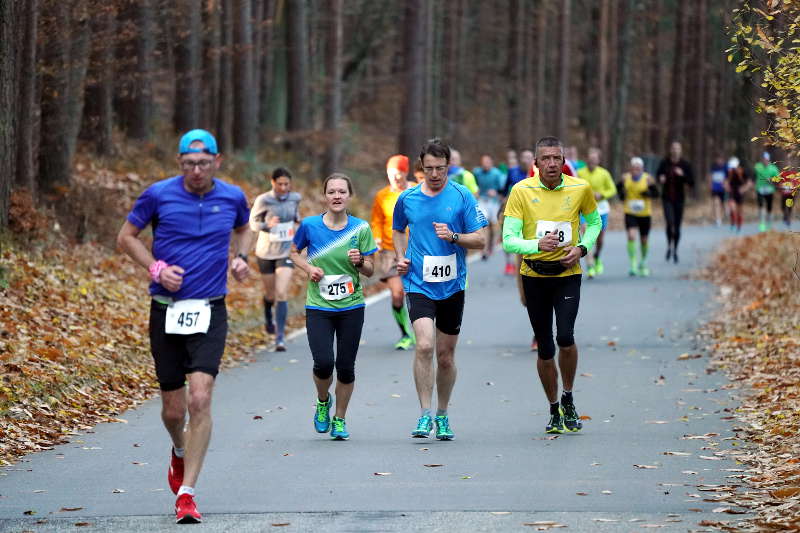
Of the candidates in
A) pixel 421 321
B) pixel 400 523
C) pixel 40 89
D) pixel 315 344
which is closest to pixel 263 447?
pixel 315 344

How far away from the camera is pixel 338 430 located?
10312 mm

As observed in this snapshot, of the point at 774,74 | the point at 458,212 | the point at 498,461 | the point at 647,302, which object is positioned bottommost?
the point at 647,302

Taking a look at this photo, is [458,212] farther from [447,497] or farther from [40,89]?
[40,89]

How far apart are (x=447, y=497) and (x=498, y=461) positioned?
1329mm

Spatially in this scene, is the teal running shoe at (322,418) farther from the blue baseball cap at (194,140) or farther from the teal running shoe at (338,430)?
the blue baseball cap at (194,140)

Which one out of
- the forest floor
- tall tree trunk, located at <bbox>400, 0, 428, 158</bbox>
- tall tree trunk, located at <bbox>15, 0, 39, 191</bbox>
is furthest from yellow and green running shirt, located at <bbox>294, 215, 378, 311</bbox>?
tall tree trunk, located at <bbox>400, 0, 428, 158</bbox>

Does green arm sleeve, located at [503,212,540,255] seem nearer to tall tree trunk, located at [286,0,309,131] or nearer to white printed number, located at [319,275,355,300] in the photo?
white printed number, located at [319,275,355,300]

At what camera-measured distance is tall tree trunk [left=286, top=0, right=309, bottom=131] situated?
32438 millimetres

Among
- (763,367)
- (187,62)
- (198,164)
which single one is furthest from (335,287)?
(187,62)

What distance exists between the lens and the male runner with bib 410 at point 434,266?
33.5 feet

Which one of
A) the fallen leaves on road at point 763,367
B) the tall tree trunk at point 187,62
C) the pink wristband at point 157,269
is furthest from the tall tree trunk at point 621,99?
the pink wristband at point 157,269

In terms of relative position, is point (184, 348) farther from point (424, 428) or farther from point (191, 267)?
point (424, 428)

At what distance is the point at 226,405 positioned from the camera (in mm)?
12055

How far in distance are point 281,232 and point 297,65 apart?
17.4 m
